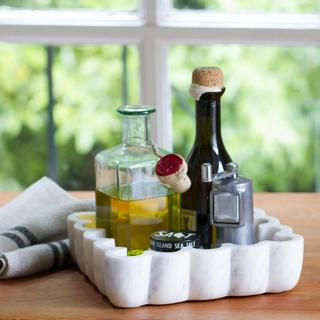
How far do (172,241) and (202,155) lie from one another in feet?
0.62

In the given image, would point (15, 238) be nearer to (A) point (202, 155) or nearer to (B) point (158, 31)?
(A) point (202, 155)

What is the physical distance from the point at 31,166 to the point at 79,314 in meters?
1.61

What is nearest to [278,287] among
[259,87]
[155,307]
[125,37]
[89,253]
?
[155,307]

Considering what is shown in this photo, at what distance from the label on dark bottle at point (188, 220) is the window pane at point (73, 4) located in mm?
1230

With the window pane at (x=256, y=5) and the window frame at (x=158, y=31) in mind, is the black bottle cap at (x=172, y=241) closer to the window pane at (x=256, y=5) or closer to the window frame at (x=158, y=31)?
the window frame at (x=158, y=31)

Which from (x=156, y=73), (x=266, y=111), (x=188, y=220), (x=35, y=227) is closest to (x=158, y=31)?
(x=156, y=73)

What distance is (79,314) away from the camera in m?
1.54

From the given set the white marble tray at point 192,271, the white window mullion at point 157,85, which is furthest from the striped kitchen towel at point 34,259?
the white window mullion at point 157,85

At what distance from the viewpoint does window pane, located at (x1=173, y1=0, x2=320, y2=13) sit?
2.82 meters

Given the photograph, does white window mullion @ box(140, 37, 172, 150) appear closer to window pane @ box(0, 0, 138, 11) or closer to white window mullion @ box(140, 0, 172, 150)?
white window mullion @ box(140, 0, 172, 150)

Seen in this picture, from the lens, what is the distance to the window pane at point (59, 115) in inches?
118

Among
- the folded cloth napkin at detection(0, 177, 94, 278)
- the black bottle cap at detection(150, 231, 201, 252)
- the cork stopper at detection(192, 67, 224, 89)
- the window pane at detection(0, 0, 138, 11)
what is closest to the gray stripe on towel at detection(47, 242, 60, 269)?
the folded cloth napkin at detection(0, 177, 94, 278)

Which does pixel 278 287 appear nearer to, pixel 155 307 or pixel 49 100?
pixel 155 307

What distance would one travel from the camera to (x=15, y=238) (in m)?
1.81
